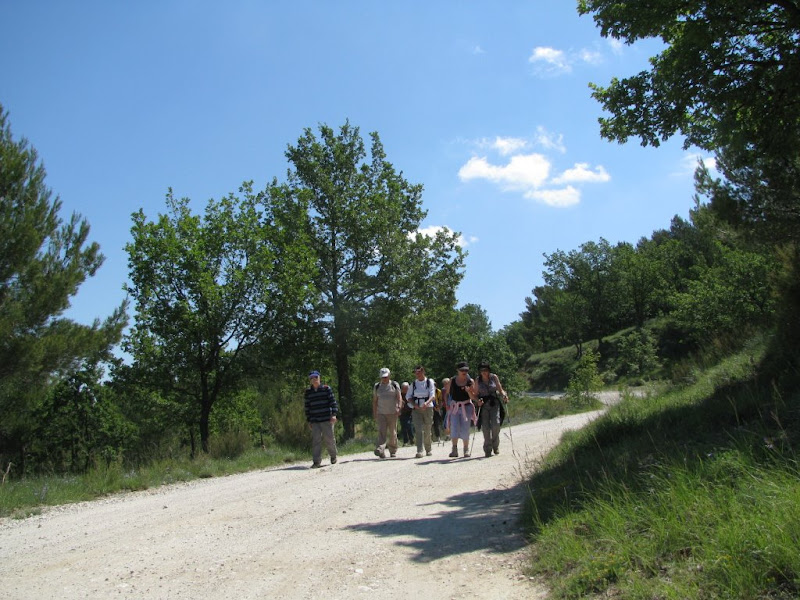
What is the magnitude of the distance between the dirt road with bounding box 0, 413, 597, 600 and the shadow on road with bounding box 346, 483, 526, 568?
0.01m

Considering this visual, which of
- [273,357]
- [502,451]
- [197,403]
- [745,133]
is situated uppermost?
[745,133]

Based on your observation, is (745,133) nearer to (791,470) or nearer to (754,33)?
(754,33)

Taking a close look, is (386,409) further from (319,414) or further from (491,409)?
(491,409)

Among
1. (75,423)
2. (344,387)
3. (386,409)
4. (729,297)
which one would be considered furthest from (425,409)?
(729,297)

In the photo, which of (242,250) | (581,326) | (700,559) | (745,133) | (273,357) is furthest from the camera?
(581,326)

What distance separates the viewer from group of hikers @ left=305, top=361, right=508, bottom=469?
456 inches

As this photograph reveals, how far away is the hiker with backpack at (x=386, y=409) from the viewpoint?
1284 cm

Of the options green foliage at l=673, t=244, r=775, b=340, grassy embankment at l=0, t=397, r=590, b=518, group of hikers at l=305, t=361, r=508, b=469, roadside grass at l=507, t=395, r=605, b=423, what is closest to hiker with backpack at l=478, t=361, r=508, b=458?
group of hikers at l=305, t=361, r=508, b=469

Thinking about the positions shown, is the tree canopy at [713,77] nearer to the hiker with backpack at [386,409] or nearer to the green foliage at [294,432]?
the hiker with backpack at [386,409]

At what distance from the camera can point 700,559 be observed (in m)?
3.59

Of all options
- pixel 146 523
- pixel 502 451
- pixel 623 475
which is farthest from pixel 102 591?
pixel 502 451

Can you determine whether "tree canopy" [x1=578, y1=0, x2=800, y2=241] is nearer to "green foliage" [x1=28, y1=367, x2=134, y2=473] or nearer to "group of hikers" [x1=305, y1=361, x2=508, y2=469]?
"group of hikers" [x1=305, y1=361, x2=508, y2=469]

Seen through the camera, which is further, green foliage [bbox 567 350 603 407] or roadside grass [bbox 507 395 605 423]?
green foliage [bbox 567 350 603 407]

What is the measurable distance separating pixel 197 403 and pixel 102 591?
18.1 metres
